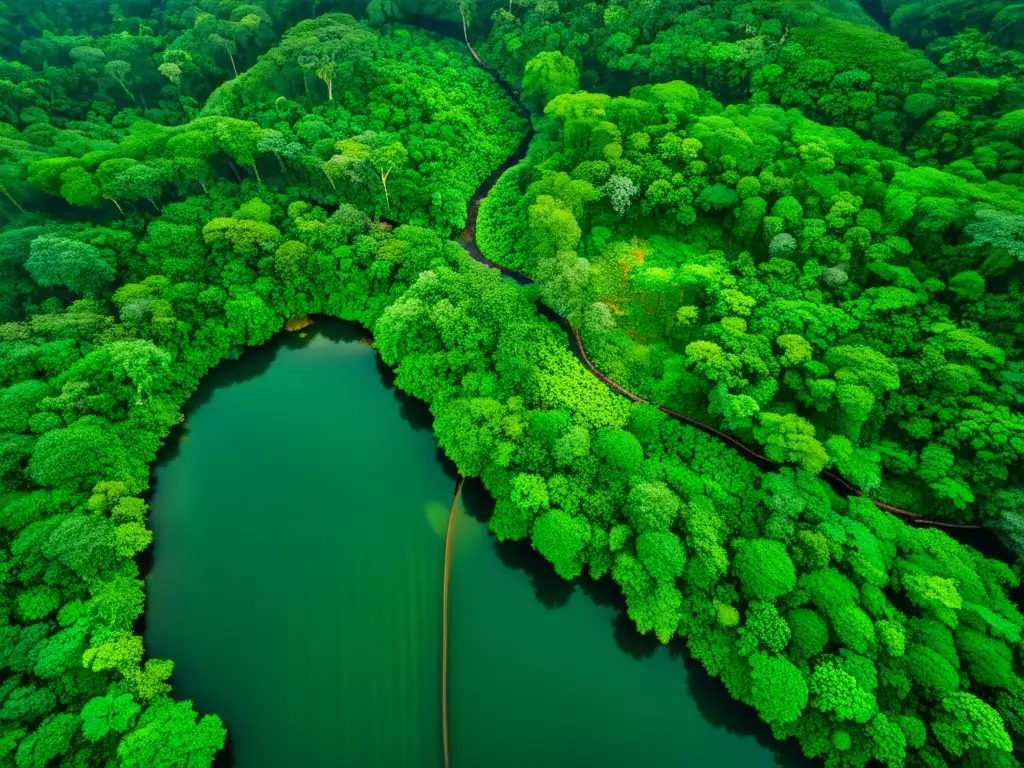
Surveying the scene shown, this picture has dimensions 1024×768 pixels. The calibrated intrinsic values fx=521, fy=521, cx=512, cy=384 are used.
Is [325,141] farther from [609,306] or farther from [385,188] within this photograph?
[609,306]

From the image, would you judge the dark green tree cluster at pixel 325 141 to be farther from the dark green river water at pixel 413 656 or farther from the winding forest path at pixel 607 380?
the dark green river water at pixel 413 656

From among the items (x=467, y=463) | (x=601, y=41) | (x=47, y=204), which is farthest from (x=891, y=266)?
(x=47, y=204)

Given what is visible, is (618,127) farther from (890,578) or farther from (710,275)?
(890,578)

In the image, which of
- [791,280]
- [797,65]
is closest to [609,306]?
[791,280]

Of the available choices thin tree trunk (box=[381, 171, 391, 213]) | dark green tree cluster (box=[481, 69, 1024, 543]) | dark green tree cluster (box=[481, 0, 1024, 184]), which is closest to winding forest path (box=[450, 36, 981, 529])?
dark green tree cluster (box=[481, 69, 1024, 543])

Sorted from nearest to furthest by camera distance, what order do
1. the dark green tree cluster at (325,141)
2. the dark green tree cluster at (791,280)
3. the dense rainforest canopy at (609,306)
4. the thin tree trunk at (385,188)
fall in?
the dense rainforest canopy at (609,306) → the dark green tree cluster at (791,280) → the dark green tree cluster at (325,141) → the thin tree trunk at (385,188)

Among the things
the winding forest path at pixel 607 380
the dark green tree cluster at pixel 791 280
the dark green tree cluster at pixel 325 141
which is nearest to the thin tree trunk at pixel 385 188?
the dark green tree cluster at pixel 325 141

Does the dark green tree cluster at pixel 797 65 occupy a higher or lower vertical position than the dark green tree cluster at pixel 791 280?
higher
